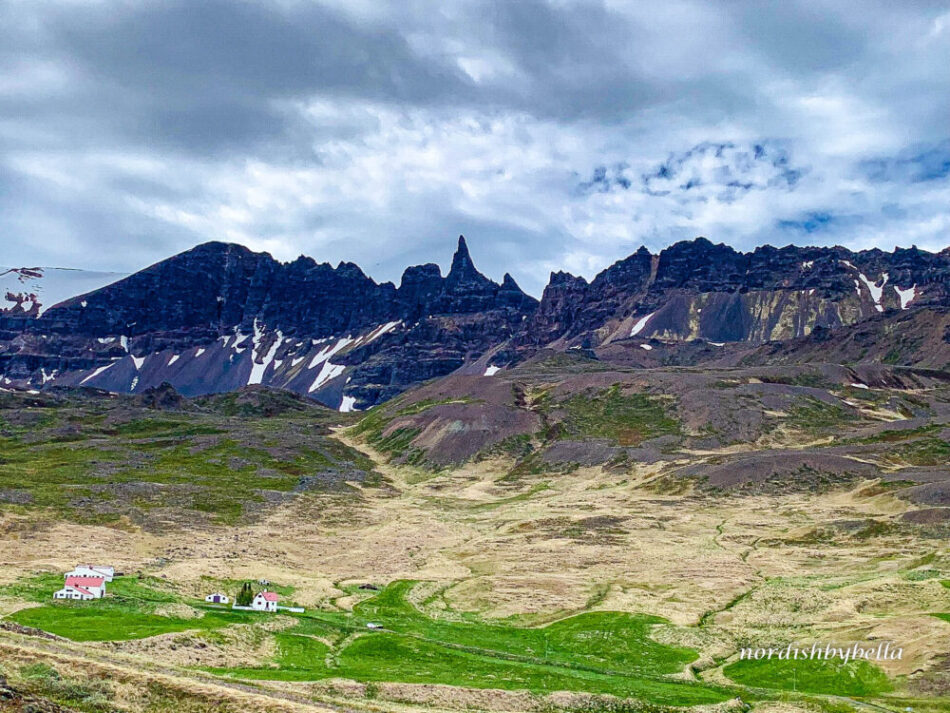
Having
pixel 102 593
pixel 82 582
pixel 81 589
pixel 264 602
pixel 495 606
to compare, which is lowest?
pixel 495 606

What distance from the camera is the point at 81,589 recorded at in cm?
7188

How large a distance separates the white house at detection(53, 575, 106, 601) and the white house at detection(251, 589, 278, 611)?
43.6ft

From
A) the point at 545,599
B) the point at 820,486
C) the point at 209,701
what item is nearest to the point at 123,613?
the point at 209,701

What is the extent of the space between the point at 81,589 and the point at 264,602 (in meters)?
15.8

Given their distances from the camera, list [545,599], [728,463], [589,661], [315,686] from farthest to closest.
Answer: [728,463], [545,599], [589,661], [315,686]

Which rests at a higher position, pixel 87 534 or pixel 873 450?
pixel 873 450

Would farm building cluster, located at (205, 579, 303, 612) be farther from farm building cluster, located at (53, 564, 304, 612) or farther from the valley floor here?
the valley floor

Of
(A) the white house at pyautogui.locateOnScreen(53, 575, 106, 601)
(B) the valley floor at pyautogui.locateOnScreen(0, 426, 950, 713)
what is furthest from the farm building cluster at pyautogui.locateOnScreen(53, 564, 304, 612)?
(B) the valley floor at pyautogui.locateOnScreen(0, 426, 950, 713)

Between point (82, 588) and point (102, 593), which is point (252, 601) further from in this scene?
point (82, 588)

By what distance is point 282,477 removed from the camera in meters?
193

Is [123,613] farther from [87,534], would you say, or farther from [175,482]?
[175,482]

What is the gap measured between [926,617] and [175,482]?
143443mm

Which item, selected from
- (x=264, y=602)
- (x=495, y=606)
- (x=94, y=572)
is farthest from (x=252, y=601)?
(x=495, y=606)

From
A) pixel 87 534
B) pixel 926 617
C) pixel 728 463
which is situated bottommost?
pixel 87 534
